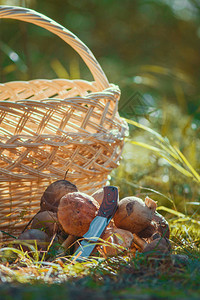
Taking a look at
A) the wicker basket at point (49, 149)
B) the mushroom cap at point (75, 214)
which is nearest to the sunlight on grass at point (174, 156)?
the wicker basket at point (49, 149)

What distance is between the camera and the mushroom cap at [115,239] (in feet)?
2.57

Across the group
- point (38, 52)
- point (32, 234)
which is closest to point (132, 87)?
point (38, 52)

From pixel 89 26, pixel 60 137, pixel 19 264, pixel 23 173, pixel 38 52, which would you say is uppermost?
pixel 89 26

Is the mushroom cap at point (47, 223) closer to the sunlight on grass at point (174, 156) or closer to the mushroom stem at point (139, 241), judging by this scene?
the mushroom stem at point (139, 241)

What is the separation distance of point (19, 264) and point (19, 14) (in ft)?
2.55

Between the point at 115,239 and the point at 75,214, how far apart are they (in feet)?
0.36

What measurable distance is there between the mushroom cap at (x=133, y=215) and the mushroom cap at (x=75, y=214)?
2.7 inches

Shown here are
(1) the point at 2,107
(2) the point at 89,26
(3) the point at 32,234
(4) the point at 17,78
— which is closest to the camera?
(3) the point at 32,234

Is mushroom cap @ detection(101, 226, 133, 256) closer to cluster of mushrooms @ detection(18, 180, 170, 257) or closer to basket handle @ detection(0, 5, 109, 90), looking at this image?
cluster of mushrooms @ detection(18, 180, 170, 257)

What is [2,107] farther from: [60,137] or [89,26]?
[89,26]

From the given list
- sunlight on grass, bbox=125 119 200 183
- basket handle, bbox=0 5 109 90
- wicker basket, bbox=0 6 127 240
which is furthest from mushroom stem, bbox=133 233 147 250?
basket handle, bbox=0 5 109 90

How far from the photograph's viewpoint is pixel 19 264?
74 centimetres

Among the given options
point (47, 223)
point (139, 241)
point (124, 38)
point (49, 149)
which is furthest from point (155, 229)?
point (124, 38)

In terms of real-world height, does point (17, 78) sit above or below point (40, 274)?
above
